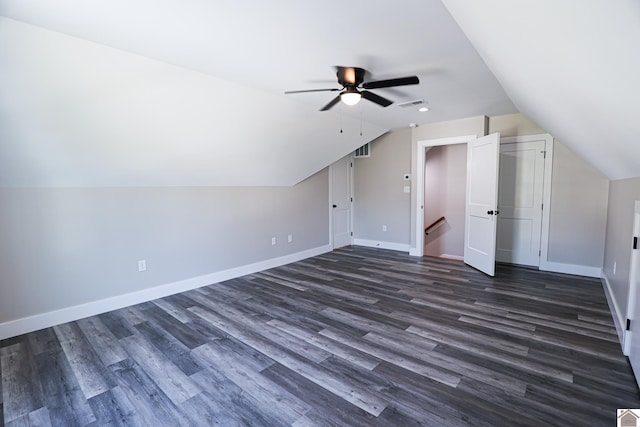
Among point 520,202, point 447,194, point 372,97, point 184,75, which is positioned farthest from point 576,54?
point 447,194

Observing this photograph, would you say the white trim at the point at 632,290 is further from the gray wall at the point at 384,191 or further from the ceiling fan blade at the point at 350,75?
the gray wall at the point at 384,191

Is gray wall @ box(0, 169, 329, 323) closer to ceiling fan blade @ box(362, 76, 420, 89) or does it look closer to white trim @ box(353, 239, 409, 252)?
white trim @ box(353, 239, 409, 252)

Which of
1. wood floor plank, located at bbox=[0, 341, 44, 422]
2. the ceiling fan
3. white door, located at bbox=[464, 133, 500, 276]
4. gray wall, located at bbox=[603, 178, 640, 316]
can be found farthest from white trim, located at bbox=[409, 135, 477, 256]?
wood floor plank, located at bbox=[0, 341, 44, 422]

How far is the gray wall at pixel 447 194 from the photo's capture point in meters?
6.65

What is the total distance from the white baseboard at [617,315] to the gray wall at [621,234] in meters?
0.04

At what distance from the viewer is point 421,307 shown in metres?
3.30

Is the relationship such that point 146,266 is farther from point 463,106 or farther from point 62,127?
point 463,106

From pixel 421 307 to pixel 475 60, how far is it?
2.48 meters

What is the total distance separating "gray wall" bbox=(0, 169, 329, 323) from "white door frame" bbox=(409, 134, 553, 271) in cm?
261

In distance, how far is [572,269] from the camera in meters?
4.34

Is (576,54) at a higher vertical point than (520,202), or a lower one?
higher

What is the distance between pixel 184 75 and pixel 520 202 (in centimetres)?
494

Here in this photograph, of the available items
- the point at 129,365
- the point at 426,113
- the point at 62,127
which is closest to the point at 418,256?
the point at 426,113

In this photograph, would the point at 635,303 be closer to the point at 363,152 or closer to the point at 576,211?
the point at 576,211
